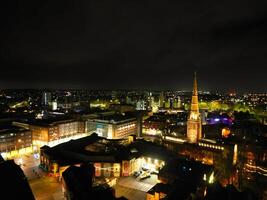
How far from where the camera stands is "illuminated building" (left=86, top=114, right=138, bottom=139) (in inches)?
2156

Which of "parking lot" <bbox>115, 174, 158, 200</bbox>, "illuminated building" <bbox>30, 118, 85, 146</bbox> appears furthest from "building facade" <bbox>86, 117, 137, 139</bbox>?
"parking lot" <bbox>115, 174, 158, 200</bbox>

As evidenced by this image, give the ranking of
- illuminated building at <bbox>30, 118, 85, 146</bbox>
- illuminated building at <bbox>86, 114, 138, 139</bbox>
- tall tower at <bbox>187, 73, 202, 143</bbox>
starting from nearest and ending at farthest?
tall tower at <bbox>187, 73, 202, 143</bbox>, illuminated building at <bbox>30, 118, 85, 146</bbox>, illuminated building at <bbox>86, 114, 138, 139</bbox>

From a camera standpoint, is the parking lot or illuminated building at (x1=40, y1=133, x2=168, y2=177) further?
illuminated building at (x1=40, y1=133, x2=168, y2=177)

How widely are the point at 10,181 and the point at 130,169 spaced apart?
49.3 feet

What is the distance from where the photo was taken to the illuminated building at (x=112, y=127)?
180 ft

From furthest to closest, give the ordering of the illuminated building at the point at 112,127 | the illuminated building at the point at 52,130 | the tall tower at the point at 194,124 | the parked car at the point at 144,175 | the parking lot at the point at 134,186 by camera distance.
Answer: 1. the illuminated building at the point at 112,127
2. the illuminated building at the point at 52,130
3. the tall tower at the point at 194,124
4. the parked car at the point at 144,175
5. the parking lot at the point at 134,186

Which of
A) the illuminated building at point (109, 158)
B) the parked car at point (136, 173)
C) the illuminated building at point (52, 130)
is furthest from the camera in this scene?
the illuminated building at point (52, 130)

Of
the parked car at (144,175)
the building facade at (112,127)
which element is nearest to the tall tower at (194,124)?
the parked car at (144,175)

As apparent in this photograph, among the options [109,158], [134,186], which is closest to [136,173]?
[134,186]

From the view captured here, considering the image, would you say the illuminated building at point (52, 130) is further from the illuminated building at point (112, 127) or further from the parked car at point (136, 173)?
the parked car at point (136, 173)

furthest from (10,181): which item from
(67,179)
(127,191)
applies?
(127,191)

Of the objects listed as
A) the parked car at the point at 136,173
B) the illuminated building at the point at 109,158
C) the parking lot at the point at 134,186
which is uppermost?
the illuminated building at the point at 109,158

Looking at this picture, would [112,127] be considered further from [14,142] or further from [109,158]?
[109,158]

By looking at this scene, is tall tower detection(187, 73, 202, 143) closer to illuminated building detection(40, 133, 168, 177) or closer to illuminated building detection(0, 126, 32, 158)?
illuminated building detection(40, 133, 168, 177)
